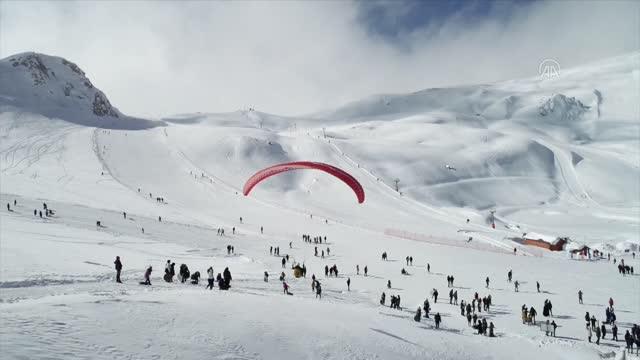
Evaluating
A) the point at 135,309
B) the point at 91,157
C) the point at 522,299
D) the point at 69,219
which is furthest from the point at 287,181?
the point at 135,309

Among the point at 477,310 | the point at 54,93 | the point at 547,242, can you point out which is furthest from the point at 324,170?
the point at 54,93

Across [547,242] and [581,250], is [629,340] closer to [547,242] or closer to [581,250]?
[581,250]

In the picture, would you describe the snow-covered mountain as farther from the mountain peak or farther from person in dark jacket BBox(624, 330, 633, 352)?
A: person in dark jacket BBox(624, 330, 633, 352)

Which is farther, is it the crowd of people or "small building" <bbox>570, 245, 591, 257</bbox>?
"small building" <bbox>570, 245, 591, 257</bbox>

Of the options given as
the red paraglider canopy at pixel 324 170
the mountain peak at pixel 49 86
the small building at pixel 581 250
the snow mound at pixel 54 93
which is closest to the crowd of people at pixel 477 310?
the red paraglider canopy at pixel 324 170

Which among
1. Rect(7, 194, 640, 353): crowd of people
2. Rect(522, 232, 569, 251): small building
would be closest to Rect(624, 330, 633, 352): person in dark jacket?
Rect(7, 194, 640, 353): crowd of people

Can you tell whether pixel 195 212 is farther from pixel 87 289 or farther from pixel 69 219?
pixel 87 289
